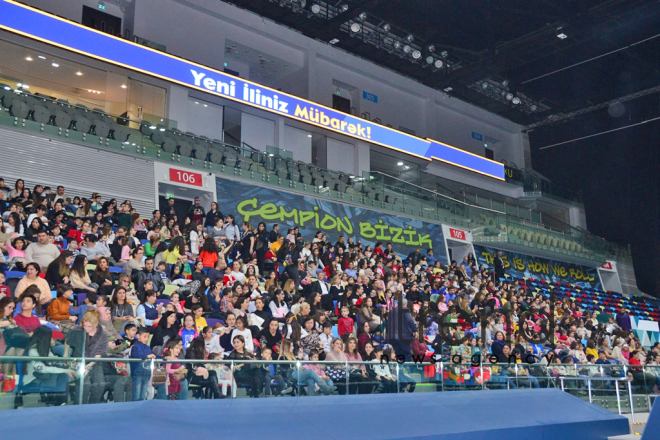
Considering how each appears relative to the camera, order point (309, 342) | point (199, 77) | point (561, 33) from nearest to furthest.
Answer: point (309, 342), point (199, 77), point (561, 33)

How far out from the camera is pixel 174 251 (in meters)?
9.62

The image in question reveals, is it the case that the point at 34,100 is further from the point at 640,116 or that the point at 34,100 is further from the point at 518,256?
the point at 640,116

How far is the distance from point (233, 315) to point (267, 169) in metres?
8.39

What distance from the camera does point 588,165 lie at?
23.2 m

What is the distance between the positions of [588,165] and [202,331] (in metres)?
20.5

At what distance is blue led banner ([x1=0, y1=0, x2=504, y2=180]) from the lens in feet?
40.5

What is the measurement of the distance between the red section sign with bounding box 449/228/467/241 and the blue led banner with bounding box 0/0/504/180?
2.58 m

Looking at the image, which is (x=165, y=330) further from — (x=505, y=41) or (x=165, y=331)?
(x=505, y=41)

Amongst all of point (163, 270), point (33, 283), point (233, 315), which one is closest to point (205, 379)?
point (233, 315)

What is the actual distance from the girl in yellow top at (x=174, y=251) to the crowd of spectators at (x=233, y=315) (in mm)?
23

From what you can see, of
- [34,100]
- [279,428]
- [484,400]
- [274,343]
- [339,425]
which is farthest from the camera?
[34,100]

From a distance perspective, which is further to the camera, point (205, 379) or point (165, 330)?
point (165, 330)

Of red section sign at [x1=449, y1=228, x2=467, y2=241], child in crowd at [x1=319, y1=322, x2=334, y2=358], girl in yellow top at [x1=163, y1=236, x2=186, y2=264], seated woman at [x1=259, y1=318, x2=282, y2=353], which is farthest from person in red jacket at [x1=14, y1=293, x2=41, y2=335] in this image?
red section sign at [x1=449, y1=228, x2=467, y2=241]

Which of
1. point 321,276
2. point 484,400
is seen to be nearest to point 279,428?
point 484,400
